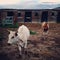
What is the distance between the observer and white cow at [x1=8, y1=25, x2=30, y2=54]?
4.34 meters

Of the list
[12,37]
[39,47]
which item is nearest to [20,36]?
[12,37]

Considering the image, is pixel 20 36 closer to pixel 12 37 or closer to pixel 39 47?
pixel 12 37

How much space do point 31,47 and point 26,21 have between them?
263 mm

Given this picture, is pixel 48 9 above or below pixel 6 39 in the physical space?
above

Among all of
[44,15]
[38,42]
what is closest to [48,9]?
[44,15]

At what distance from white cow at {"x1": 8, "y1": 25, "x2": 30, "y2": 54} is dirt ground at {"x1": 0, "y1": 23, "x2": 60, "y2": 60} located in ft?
0.13

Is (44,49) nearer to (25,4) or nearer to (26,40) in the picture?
(26,40)

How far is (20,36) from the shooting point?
4352 mm

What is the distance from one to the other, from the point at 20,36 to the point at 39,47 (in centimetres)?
22

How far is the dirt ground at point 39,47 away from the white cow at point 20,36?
40 millimetres

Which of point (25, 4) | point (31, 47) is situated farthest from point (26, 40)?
point (25, 4)

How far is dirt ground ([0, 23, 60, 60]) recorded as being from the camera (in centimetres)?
435

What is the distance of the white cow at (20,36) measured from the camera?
4336 millimetres

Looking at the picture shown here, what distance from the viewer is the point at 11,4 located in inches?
171
